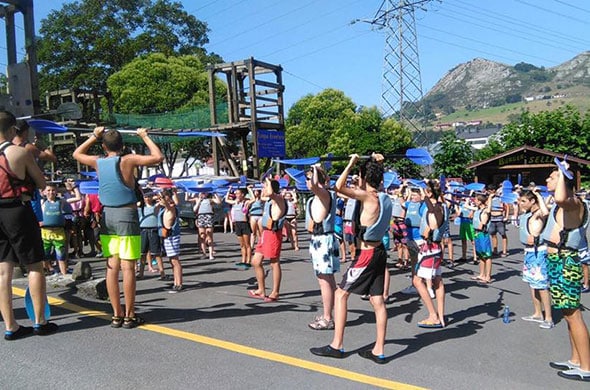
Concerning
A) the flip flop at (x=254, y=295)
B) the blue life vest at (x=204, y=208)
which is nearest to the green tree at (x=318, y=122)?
the blue life vest at (x=204, y=208)

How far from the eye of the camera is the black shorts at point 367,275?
538cm

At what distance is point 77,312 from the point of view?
649 cm

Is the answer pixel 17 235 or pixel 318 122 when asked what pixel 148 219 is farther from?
pixel 318 122

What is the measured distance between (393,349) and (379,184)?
1791 mm

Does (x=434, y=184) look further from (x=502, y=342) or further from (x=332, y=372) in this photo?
(x=332, y=372)

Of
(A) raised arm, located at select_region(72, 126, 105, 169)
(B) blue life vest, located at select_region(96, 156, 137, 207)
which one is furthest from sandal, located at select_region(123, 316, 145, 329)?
(A) raised arm, located at select_region(72, 126, 105, 169)

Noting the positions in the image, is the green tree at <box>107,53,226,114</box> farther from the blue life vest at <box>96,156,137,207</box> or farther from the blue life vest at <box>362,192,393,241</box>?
the blue life vest at <box>362,192,393,241</box>

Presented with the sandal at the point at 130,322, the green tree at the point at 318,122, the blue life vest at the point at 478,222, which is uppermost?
the green tree at the point at 318,122

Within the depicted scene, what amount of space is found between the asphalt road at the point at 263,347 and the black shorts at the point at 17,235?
85 centimetres

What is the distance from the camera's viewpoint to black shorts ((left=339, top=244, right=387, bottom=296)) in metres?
5.38

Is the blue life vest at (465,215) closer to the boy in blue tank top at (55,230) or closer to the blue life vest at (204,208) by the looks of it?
the blue life vest at (204,208)

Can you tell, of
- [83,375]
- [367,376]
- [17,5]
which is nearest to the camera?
[83,375]

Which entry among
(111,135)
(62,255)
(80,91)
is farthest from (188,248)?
(80,91)

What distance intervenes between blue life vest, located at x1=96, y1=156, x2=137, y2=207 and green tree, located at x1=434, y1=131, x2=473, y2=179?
31.8 meters
